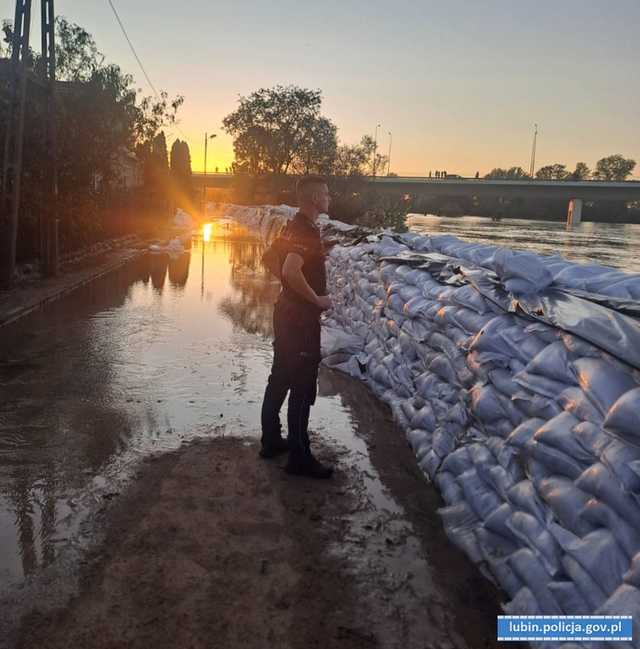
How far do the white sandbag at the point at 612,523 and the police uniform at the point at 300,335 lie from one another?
6.00 feet

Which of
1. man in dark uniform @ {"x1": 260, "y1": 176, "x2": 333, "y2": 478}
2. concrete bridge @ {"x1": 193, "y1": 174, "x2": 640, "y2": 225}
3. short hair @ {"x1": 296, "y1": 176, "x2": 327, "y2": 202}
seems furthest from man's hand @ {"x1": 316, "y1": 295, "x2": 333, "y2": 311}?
concrete bridge @ {"x1": 193, "y1": 174, "x2": 640, "y2": 225}

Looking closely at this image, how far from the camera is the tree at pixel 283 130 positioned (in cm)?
4881

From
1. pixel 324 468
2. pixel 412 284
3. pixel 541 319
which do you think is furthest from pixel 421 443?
pixel 412 284

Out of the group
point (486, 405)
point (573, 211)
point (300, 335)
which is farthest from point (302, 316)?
point (573, 211)

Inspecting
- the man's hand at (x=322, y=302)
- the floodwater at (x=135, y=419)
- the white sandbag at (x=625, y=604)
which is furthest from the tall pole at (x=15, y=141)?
the white sandbag at (x=625, y=604)

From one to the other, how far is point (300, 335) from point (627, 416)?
6.52ft

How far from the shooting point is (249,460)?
3.85 metres

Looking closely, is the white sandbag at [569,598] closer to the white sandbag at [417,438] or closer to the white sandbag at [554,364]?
the white sandbag at [554,364]

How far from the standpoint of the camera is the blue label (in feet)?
5.90

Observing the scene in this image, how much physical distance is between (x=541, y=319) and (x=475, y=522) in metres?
1.06

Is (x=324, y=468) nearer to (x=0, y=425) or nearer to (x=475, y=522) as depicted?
(x=475, y=522)

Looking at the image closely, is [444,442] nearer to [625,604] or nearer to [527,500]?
[527,500]

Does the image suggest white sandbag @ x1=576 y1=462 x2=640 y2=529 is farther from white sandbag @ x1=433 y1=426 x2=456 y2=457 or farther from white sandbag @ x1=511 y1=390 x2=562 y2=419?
white sandbag @ x1=433 y1=426 x2=456 y2=457

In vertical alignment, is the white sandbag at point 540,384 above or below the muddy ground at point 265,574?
above
